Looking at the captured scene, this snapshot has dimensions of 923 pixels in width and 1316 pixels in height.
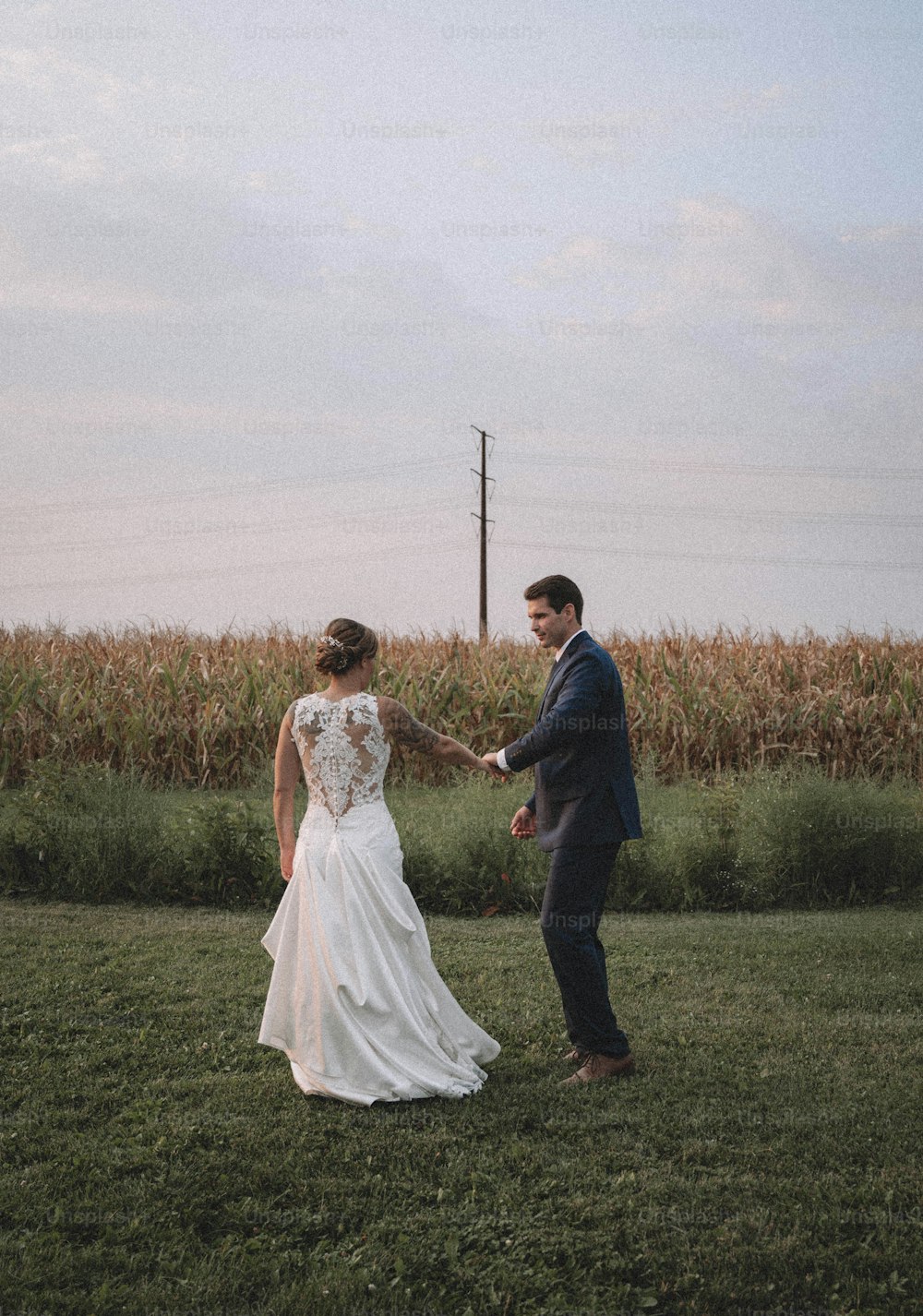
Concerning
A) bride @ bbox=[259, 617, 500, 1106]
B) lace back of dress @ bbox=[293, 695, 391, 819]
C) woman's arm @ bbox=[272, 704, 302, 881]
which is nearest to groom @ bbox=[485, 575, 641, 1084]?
bride @ bbox=[259, 617, 500, 1106]

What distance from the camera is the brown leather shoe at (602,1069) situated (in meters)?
5.54

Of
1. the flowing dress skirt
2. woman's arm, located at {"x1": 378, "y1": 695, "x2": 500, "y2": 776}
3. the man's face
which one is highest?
the man's face

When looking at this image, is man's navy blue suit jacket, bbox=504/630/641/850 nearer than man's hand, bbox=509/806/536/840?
Yes

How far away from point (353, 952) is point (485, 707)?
11.8 meters

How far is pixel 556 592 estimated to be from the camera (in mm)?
5473

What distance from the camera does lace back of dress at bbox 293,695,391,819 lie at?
5.39 m

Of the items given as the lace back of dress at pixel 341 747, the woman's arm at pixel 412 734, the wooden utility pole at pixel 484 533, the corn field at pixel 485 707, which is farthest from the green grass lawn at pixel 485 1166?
the wooden utility pole at pixel 484 533

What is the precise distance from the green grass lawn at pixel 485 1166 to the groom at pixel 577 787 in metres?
0.60

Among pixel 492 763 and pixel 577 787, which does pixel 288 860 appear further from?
pixel 577 787

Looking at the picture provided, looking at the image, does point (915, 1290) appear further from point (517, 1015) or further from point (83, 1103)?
point (83, 1103)

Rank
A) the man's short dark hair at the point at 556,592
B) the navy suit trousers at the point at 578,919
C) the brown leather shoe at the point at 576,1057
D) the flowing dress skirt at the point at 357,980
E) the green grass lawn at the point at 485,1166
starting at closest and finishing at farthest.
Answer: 1. the green grass lawn at the point at 485,1166
2. the flowing dress skirt at the point at 357,980
3. the navy suit trousers at the point at 578,919
4. the man's short dark hair at the point at 556,592
5. the brown leather shoe at the point at 576,1057

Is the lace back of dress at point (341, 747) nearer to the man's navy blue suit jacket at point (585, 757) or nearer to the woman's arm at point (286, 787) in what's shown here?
the woman's arm at point (286, 787)

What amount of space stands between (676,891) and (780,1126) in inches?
204

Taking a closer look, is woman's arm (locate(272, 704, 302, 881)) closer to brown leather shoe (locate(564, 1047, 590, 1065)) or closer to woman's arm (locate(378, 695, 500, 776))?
woman's arm (locate(378, 695, 500, 776))
